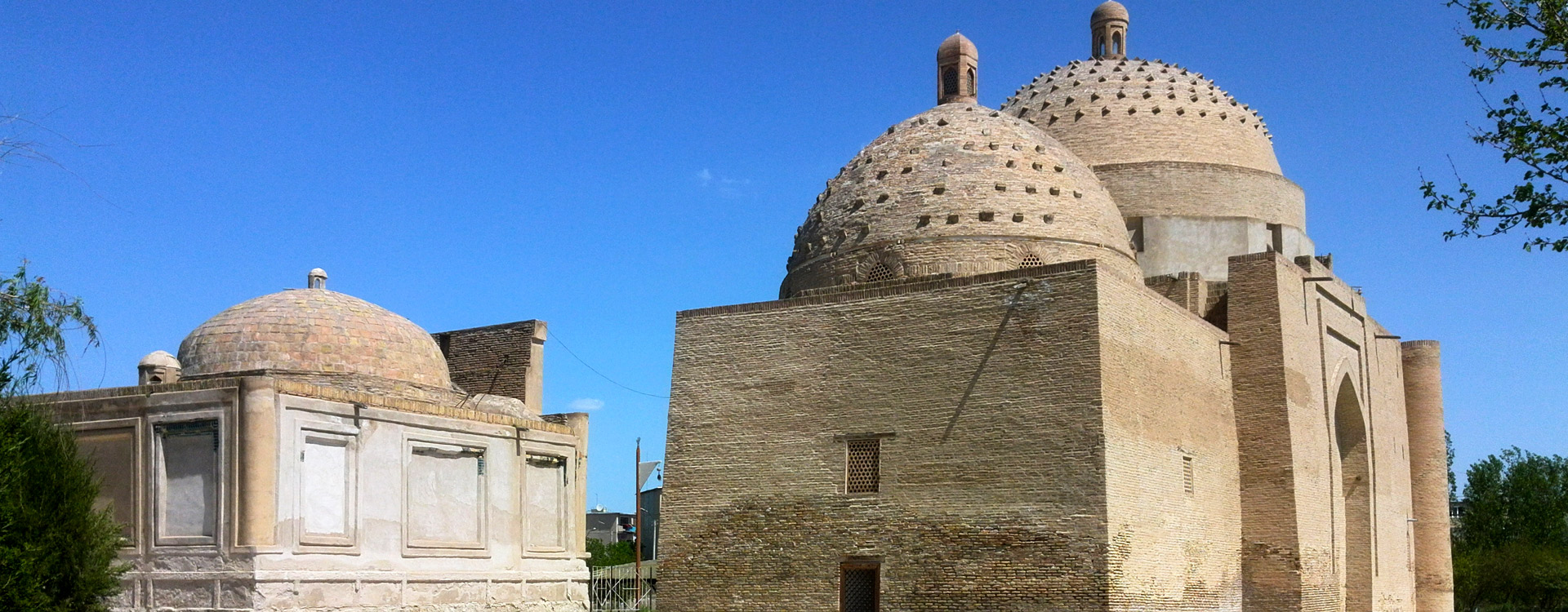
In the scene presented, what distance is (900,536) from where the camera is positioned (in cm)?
1670

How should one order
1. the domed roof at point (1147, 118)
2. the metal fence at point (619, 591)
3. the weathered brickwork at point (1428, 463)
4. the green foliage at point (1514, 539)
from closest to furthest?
the metal fence at point (619, 591), the domed roof at point (1147, 118), the weathered brickwork at point (1428, 463), the green foliage at point (1514, 539)

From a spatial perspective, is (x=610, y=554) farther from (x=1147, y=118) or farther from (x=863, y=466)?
(x=863, y=466)

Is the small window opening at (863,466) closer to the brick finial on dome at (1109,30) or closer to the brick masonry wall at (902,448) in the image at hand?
the brick masonry wall at (902,448)

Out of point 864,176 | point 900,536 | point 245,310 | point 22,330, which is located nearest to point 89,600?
point 22,330

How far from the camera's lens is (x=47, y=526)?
11.2 meters

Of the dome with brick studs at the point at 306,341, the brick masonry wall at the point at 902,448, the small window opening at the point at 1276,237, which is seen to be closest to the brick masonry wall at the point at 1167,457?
the brick masonry wall at the point at 902,448

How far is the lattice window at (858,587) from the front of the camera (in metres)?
16.9

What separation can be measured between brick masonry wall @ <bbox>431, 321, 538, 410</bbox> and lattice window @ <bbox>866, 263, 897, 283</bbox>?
460 centimetres

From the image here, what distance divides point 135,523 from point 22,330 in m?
3.72

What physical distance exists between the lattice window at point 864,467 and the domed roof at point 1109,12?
12974 millimetres

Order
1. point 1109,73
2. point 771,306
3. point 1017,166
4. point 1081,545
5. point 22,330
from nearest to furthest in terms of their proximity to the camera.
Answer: point 22,330 < point 1081,545 < point 771,306 < point 1017,166 < point 1109,73

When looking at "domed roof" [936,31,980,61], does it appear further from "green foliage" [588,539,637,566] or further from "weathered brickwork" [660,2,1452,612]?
"green foliage" [588,539,637,566]

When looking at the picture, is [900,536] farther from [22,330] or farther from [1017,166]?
[22,330]

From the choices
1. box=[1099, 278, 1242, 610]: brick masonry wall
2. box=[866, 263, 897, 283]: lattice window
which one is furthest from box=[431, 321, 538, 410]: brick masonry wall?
box=[1099, 278, 1242, 610]: brick masonry wall
